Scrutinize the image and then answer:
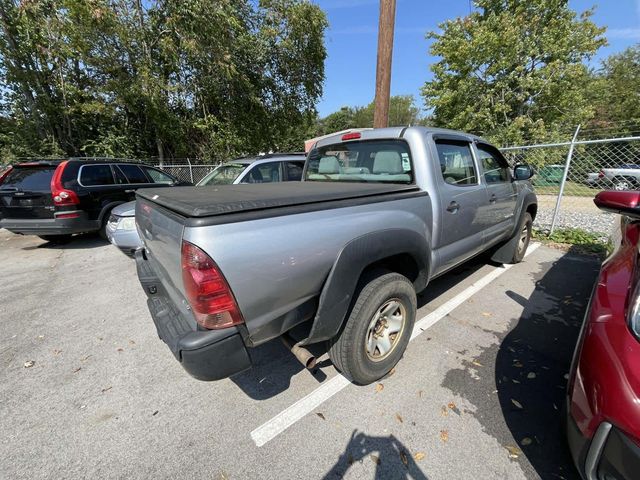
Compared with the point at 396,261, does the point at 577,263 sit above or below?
below

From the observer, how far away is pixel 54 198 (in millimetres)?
5277

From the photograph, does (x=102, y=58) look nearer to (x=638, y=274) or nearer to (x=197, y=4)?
(x=197, y=4)

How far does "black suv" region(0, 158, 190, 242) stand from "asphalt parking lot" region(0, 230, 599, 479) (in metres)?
2.74

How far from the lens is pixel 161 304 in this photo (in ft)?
7.07

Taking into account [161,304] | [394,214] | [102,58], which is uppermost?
[102,58]

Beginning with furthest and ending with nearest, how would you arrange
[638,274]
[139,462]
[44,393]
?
[44,393]
[139,462]
[638,274]

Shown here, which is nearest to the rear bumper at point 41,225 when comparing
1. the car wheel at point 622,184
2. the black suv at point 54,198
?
the black suv at point 54,198

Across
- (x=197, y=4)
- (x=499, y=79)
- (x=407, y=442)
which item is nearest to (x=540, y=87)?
(x=499, y=79)

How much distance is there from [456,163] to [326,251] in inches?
81.7

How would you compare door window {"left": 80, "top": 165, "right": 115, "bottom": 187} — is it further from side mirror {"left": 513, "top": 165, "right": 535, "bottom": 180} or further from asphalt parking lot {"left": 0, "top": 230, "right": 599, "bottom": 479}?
side mirror {"left": 513, "top": 165, "right": 535, "bottom": 180}

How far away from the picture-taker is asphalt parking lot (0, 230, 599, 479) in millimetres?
1709

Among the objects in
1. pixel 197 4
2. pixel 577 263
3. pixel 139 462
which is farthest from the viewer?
pixel 197 4

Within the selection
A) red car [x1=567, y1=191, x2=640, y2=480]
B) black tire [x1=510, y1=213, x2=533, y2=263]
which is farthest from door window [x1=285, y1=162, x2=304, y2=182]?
red car [x1=567, y1=191, x2=640, y2=480]

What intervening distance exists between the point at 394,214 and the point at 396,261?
495 millimetres
